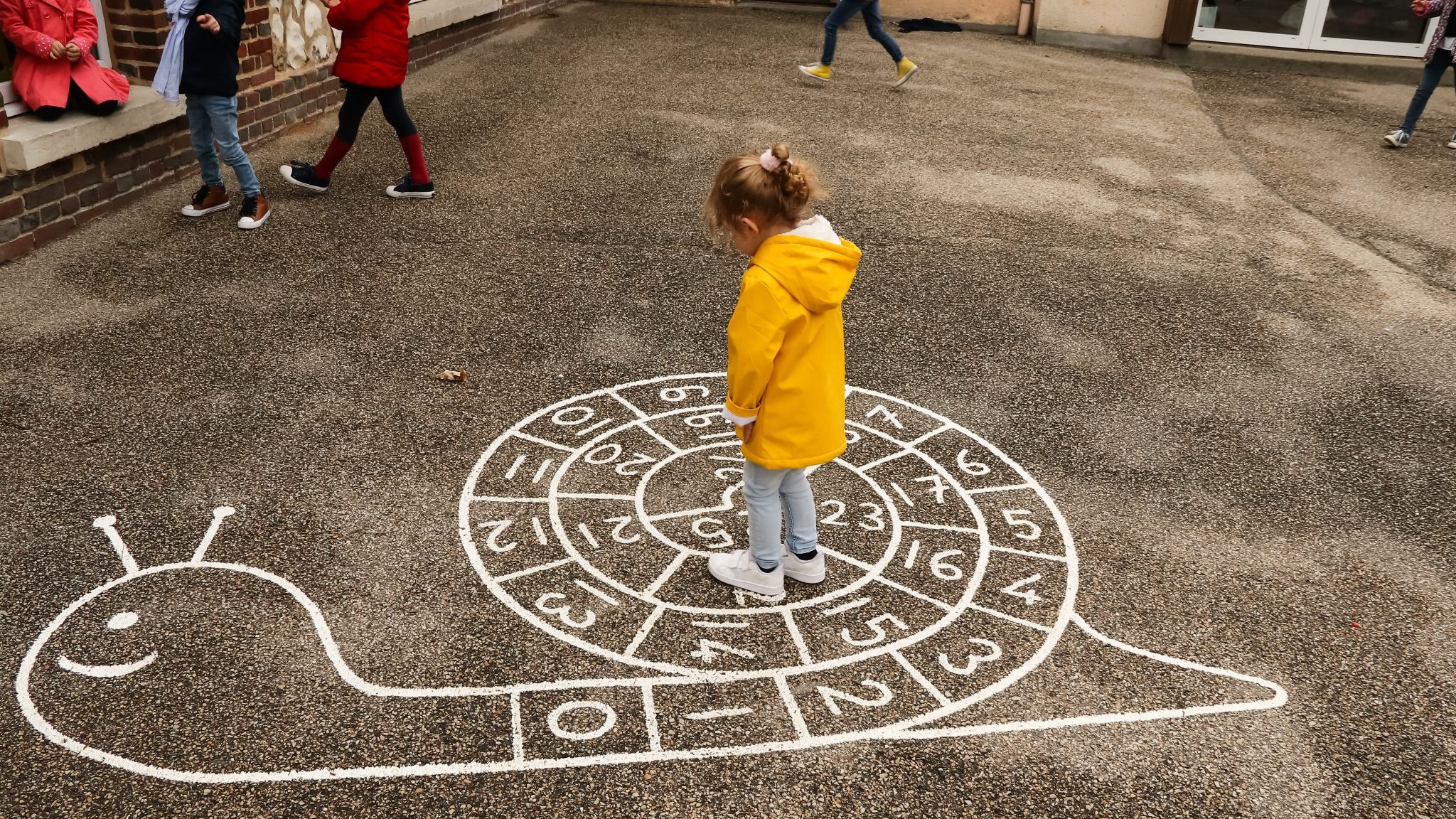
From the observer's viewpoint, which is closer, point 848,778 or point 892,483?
point 848,778

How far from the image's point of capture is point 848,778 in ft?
10.9

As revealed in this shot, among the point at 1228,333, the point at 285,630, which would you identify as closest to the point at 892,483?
the point at 285,630

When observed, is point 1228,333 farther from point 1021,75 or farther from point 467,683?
point 1021,75

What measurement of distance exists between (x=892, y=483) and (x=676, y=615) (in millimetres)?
1296

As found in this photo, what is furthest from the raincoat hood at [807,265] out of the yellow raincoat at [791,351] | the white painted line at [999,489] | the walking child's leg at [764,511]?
the white painted line at [999,489]

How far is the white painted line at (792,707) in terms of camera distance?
137 inches

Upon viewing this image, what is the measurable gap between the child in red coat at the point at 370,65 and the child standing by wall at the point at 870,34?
16.5 ft

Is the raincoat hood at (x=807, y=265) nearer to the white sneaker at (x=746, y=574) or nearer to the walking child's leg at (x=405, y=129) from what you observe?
the white sneaker at (x=746, y=574)

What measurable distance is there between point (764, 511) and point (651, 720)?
0.85 meters

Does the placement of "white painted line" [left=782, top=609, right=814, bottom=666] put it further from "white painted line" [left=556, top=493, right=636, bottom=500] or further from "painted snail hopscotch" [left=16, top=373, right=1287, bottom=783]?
"white painted line" [left=556, top=493, right=636, bottom=500]

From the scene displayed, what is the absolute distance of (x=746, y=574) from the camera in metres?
4.12

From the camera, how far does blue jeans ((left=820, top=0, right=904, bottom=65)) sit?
11.0 metres

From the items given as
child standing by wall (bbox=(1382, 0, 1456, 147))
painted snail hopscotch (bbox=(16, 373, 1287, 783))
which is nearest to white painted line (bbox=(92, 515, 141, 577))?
painted snail hopscotch (bbox=(16, 373, 1287, 783))

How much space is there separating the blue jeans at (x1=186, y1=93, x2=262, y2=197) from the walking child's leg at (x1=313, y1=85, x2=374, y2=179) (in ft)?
1.92
